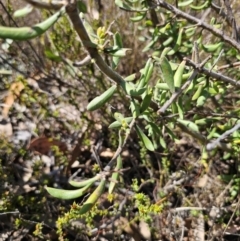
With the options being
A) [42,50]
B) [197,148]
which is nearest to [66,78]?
[42,50]

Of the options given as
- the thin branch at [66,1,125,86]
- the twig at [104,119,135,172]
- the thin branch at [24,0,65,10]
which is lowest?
the twig at [104,119,135,172]

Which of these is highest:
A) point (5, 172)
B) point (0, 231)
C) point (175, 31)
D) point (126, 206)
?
point (175, 31)

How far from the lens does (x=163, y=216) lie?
6.51ft

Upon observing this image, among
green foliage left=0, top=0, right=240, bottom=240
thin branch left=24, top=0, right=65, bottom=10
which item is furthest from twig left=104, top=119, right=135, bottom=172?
thin branch left=24, top=0, right=65, bottom=10

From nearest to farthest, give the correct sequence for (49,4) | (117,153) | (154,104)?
(49,4) < (117,153) < (154,104)

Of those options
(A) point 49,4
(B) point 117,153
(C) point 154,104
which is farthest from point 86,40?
(C) point 154,104

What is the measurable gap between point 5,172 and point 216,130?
1147mm

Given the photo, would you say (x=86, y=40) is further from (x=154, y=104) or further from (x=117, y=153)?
(x=154, y=104)

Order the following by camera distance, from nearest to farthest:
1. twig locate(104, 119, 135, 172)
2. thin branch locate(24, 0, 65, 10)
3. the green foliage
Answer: thin branch locate(24, 0, 65, 10)
twig locate(104, 119, 135, 172)
the green foliage

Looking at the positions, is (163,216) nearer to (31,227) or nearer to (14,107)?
(31,227)

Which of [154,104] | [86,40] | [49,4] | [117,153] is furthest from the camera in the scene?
[154,104]

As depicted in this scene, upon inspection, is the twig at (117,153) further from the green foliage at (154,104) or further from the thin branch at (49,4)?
the thin branch at (49,4)

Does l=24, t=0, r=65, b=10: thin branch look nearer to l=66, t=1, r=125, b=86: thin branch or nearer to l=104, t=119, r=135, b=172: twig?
l=66, t=1, r=125, b=86: thin branch

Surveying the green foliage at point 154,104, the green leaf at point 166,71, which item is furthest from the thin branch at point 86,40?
the green leaf at point 166,71
